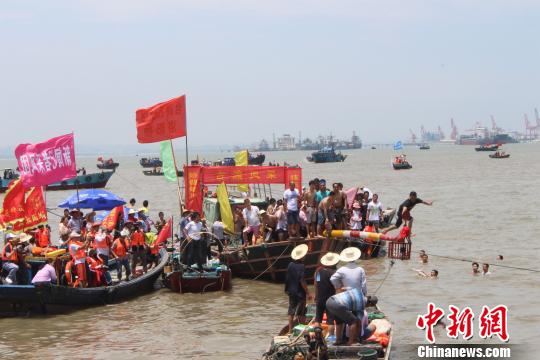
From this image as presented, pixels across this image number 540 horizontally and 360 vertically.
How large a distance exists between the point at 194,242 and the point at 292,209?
2660 millimetres

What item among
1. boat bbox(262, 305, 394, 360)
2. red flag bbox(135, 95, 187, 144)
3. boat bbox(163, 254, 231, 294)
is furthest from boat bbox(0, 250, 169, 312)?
boat bbox(262, 305, 394, 360)

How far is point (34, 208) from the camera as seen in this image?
2180 cm

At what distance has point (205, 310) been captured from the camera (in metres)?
18.4

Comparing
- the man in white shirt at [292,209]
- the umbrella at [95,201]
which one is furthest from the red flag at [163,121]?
the man in white shirt at [292,209]

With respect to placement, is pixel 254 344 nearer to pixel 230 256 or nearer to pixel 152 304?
pixel 152 304

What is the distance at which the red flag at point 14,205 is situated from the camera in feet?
70.5

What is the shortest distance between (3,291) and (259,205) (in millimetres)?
9913

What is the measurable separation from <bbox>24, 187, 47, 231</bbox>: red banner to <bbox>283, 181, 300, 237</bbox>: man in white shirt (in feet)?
22.3

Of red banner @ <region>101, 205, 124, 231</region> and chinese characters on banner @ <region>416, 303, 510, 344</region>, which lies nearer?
chinese characters on banner @ <region>416, 303, 510, 344</region>

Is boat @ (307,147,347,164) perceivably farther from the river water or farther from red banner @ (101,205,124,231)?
red banner @ (101,205,124,231)

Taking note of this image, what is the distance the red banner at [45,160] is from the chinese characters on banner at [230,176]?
11.7 ft

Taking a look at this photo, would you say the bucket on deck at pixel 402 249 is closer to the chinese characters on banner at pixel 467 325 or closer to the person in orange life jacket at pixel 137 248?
the chinese characters on banner at pixel 467 325

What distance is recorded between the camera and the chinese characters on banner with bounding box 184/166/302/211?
22969mm

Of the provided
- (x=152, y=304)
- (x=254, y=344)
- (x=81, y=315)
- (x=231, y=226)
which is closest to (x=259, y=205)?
(x=231, y=226)
